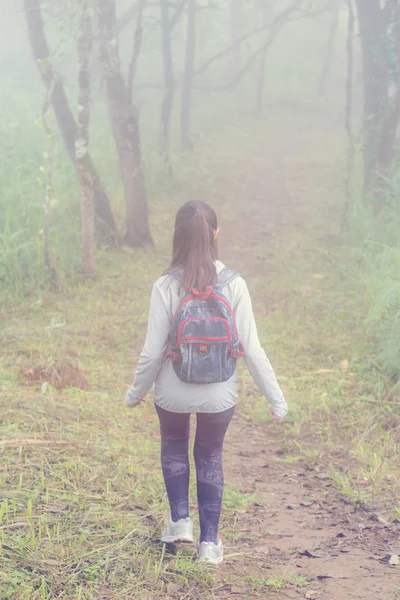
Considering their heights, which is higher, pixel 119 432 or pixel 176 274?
pixel 176 274

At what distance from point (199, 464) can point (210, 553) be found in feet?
1.46

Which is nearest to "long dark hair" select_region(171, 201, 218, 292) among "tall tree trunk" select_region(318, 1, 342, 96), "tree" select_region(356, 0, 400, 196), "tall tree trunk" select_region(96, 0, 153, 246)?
"tall tree trunk" select_region(96, 0, 153, 246)

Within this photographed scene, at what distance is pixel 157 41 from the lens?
23938mm

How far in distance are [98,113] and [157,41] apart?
5.58 meters

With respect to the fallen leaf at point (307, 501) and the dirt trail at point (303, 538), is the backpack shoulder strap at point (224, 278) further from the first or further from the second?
the fallen leaf at point (307, 501)

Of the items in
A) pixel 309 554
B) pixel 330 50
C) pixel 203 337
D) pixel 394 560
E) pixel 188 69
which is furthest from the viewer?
pixel 330 50

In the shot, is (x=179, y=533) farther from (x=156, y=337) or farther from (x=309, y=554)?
(x=156, y=337)

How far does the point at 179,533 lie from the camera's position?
356cm

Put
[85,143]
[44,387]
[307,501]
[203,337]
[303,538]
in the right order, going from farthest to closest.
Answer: [85,143] < [44,387] < [307,501] < [303,538] < [203,337]

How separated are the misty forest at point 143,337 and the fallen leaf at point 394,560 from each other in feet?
0.03

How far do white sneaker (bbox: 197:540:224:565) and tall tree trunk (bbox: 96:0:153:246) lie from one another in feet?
26.0

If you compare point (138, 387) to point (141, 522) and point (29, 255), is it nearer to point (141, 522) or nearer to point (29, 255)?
point (141, 522)

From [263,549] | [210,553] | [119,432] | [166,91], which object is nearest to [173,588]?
[210,553]

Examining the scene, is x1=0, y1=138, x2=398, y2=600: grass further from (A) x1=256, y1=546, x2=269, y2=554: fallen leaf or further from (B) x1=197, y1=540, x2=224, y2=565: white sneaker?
(A) x1=256, y1=546, x2=269, y2=554: fallen leaf
